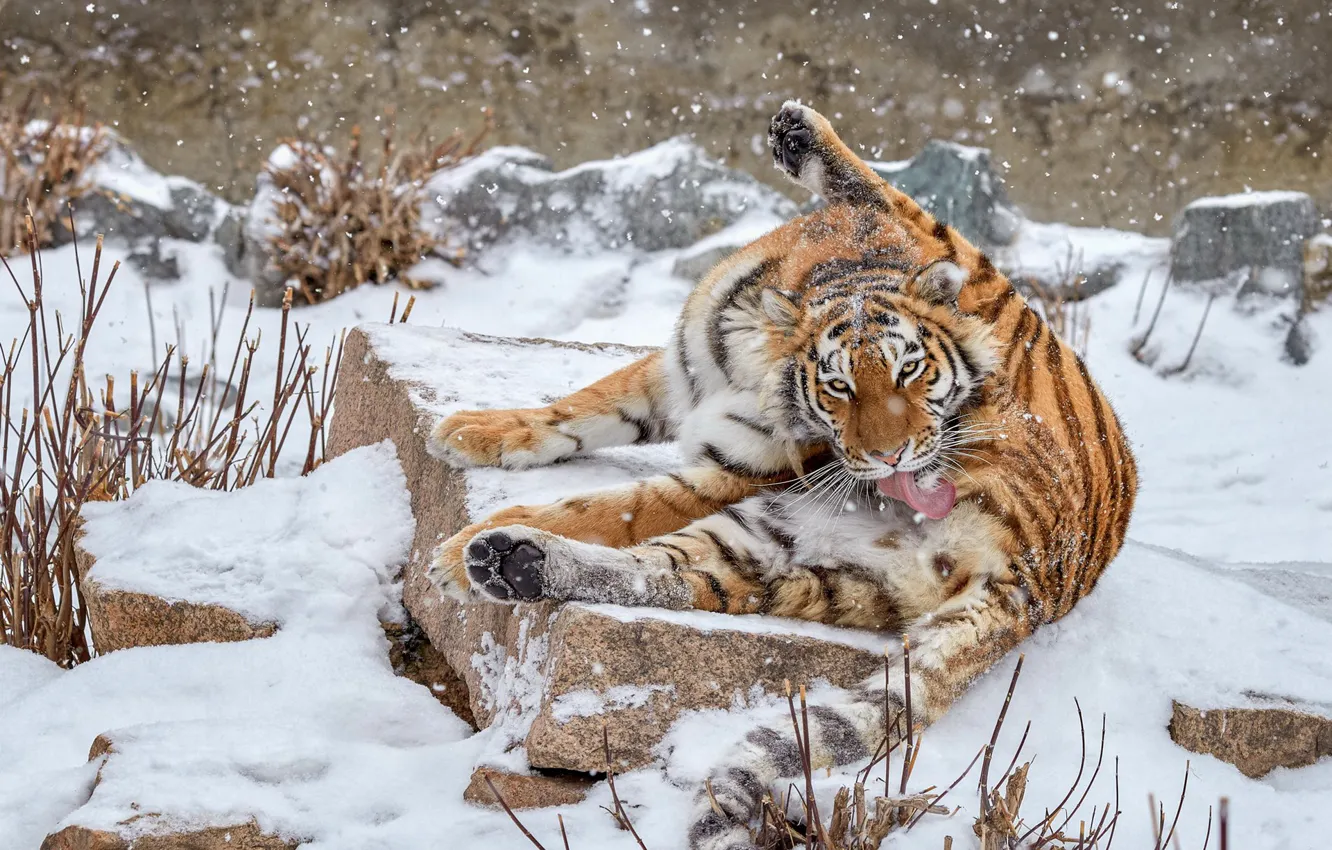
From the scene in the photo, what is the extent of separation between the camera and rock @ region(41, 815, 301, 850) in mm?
1621

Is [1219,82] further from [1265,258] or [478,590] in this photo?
[478,590]

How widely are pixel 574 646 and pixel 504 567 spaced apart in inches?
7.4

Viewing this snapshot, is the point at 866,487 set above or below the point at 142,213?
above

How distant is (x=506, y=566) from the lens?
194 centimetres

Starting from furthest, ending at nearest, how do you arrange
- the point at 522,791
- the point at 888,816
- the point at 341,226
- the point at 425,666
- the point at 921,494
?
the point at 341,226 < the point at 425,666 < the point at 921,494 < the point at 522,791 < the point at 888,816

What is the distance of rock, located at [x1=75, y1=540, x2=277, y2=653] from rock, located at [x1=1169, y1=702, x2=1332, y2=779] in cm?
165

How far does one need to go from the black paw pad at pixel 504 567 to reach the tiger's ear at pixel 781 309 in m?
0.69

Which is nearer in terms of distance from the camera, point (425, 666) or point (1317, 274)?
point (425, 666)

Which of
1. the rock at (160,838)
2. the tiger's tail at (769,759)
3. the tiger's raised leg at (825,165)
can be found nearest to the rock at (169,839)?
the rock at (160,838)

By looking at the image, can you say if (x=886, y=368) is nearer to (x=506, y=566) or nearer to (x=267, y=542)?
(x=506, y=566)

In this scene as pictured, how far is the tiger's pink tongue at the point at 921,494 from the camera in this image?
2168 mm

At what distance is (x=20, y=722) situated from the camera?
2.15 meters

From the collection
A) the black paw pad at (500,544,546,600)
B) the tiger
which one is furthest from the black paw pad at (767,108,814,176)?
the black paw pad at (500,544,546,600)

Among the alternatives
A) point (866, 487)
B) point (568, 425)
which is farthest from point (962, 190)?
point (866, 487)
